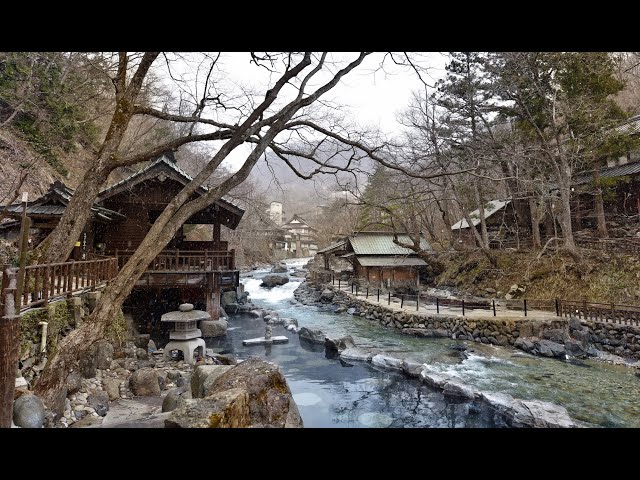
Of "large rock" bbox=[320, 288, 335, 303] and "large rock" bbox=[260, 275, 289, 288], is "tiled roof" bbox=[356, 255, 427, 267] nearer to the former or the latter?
"large rock" bbox=[320, 288, 335, 303]

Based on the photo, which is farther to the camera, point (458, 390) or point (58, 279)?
point (458, 390)

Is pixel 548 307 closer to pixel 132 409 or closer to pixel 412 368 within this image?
pixel 412 368

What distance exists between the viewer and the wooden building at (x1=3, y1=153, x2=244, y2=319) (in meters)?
11.3

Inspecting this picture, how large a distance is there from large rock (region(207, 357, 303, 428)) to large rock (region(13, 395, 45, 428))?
1816 mm

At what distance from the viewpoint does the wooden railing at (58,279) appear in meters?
5.35

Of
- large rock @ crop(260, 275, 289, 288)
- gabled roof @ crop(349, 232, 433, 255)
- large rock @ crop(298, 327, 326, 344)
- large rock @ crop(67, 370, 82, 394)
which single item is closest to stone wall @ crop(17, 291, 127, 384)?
large rock @ crop(67, 370, 82, 394)

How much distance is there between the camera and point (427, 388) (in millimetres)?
8062

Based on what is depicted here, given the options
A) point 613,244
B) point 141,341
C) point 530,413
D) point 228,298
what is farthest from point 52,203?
point 613,244

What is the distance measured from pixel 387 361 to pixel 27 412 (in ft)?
25.9

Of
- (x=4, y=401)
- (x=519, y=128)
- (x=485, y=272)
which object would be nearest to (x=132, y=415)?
(x=4, y=401)

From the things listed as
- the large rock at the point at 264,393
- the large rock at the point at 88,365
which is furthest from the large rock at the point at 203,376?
the large rock at the point at 88,365

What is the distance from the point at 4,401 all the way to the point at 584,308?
14.1 m

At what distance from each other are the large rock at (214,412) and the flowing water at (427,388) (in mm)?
3991

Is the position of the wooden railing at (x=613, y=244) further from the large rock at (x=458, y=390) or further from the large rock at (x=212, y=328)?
the large rock at (x=212, y=328)
